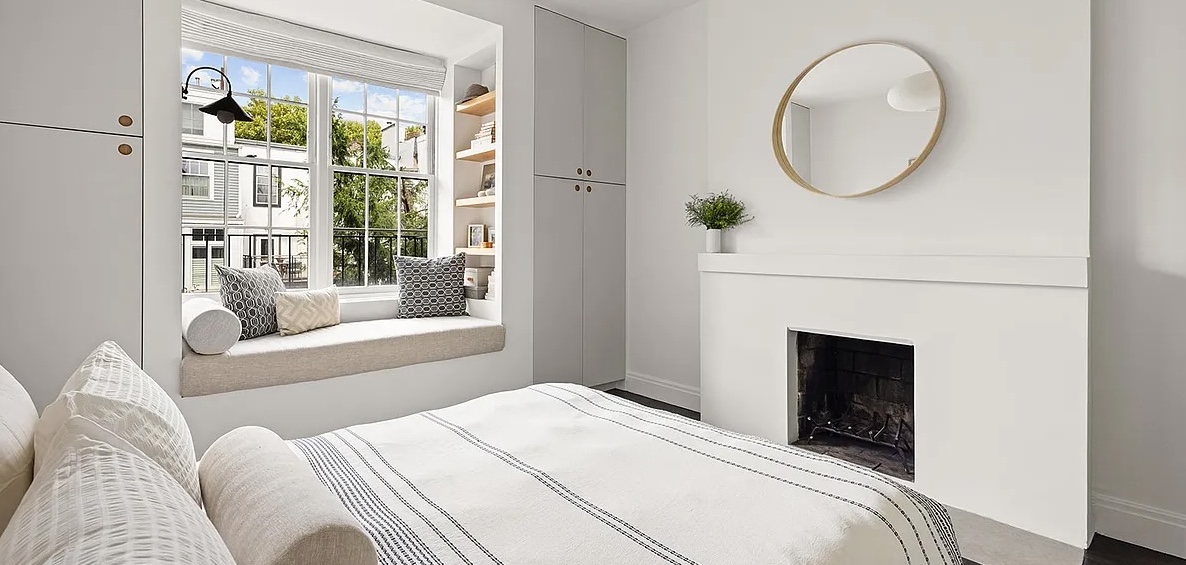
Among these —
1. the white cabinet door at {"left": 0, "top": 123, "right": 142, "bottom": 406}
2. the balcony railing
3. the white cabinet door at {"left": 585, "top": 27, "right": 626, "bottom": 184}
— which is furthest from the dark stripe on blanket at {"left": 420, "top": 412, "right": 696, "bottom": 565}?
the white cabinet door at {"left": 585, "top": 27, "right": 626, "bottom": 184}

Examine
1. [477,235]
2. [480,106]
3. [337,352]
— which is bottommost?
[337,352]

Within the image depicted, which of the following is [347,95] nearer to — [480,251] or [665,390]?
[480,251]

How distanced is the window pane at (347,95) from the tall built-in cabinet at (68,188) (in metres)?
1.43

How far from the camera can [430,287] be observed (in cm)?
411

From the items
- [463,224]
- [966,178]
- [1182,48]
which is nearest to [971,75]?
[966,178]

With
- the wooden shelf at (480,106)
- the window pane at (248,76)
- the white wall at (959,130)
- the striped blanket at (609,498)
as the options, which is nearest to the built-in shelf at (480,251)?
the wooden shelf at (480,106)

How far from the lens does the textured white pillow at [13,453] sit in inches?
36.0

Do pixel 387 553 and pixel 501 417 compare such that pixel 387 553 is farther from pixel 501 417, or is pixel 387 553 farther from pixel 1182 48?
pixel 1182 48

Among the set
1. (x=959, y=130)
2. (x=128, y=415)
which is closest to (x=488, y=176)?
(x=959, y=130)

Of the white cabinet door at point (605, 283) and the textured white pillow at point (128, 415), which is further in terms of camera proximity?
the white cabinet door at point (605, 283)

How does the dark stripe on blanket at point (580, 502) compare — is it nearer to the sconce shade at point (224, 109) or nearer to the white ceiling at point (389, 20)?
the sconce shade at point (224, 109)

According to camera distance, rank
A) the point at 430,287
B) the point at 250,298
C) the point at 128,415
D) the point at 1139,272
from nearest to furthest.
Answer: the point at 128,415 < the point at 1139,272 < the point at 250,298 < the point at 430,287

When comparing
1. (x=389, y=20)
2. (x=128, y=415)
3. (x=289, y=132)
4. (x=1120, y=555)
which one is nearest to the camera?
(x=128, y=415)

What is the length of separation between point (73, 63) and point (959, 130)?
12.3 ft
